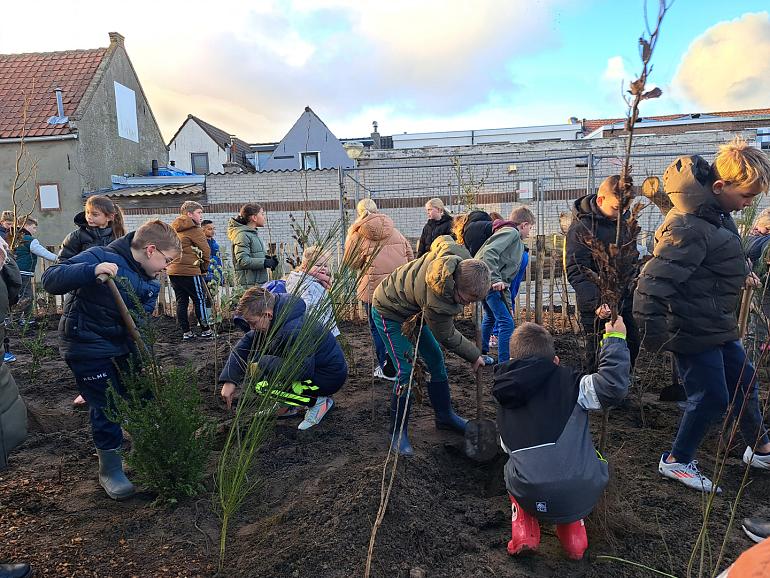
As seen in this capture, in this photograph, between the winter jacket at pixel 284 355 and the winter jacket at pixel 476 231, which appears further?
the winter jacket at pixel 476 231

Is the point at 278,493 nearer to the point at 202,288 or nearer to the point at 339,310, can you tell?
the point at 339,310

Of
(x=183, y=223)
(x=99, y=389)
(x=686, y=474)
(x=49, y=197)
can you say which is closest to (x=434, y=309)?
(x=686, y=474)

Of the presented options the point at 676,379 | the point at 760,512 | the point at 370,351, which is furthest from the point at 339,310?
the point at 370,351

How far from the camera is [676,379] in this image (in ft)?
14.8

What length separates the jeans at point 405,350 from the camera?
11.3ft

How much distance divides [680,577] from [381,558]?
1239mm

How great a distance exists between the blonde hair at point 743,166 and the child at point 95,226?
3.71m

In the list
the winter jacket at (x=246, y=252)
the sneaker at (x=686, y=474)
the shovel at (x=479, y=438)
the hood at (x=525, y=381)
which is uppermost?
the winter jacket at (x=246, y=252)

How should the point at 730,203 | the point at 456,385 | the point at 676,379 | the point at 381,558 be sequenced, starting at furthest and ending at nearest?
1. the point at 456,385
2. the point at 676,379
3. the point at 730,203
4. the point at 381,558

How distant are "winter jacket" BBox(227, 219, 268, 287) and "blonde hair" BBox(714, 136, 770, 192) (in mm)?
5067

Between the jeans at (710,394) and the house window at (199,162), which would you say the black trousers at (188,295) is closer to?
the jeans at (710,394)

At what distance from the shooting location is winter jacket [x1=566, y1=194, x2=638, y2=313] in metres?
3.66

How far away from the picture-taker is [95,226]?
12.8ft

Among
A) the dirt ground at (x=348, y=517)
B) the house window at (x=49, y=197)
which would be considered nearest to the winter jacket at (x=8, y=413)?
the dirt ground at (x=348, y=517)
